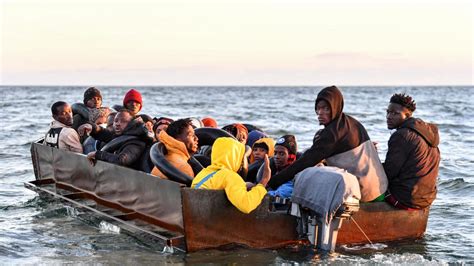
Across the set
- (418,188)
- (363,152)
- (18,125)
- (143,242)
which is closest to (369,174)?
(363,152)

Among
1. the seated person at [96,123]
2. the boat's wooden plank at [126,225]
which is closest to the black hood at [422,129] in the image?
the boat's wooden plank at [126,225]

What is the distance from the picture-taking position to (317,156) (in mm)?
7598

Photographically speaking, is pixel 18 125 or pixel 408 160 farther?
pixel 18 125

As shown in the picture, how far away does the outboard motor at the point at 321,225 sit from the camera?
24.0 ft

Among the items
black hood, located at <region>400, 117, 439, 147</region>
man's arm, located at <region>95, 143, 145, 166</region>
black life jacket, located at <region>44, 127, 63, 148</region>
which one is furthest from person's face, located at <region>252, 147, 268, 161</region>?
black life jacket, located at <region>44, 127, 63, 148</region>

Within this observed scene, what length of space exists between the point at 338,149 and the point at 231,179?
49.2 inches

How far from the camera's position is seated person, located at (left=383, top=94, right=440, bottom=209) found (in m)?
8.02

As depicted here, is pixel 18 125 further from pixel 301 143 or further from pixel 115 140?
pixel 115 140

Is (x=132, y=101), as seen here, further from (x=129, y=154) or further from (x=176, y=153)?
(x=176, y=153)

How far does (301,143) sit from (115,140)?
45.6 feet

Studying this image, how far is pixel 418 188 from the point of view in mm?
8125

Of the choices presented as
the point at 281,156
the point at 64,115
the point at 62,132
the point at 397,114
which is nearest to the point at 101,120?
the point at 64,115

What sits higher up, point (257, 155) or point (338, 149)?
point (338, 149)

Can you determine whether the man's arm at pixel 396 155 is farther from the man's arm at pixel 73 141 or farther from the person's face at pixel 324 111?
the man's arm at pixel 73 141
